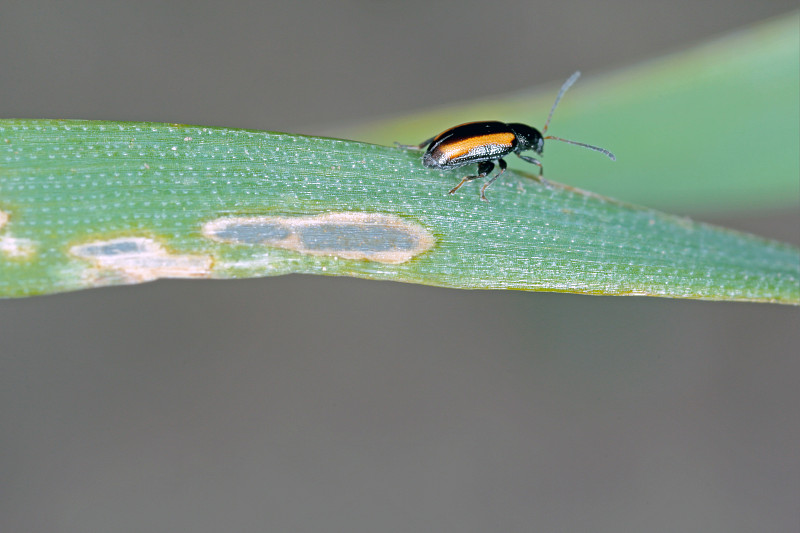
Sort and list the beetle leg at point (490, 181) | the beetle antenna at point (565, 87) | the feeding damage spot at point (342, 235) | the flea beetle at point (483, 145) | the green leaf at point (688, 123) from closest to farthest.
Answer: the feeding damage spot at point (342, 235), the beetle leg at point (490, 181), the flea beetle at point (483, 145), the green leaf at point (688, 123), the beetle antenna at point (565, 87)

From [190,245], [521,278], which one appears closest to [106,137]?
[190,245]

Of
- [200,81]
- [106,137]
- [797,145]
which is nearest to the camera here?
[106,137]

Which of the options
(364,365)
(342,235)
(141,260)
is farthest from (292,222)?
(364,365)

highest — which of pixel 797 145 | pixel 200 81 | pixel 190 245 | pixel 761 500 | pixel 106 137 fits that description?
pixel 200 81

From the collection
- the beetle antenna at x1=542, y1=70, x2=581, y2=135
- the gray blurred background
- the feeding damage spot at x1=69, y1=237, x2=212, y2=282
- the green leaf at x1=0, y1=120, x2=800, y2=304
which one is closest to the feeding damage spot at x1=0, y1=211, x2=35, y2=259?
the green leaf at x1=0, y1=120, x2=800, y2=304

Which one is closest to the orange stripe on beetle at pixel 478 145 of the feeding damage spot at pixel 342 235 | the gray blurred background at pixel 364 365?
the feeding damage spot at pixel 342 235

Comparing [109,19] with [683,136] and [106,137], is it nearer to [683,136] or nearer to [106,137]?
[106,137]

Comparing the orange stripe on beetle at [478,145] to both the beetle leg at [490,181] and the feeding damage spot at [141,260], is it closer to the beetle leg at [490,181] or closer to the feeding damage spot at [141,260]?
the beetle leg at [490,181]
